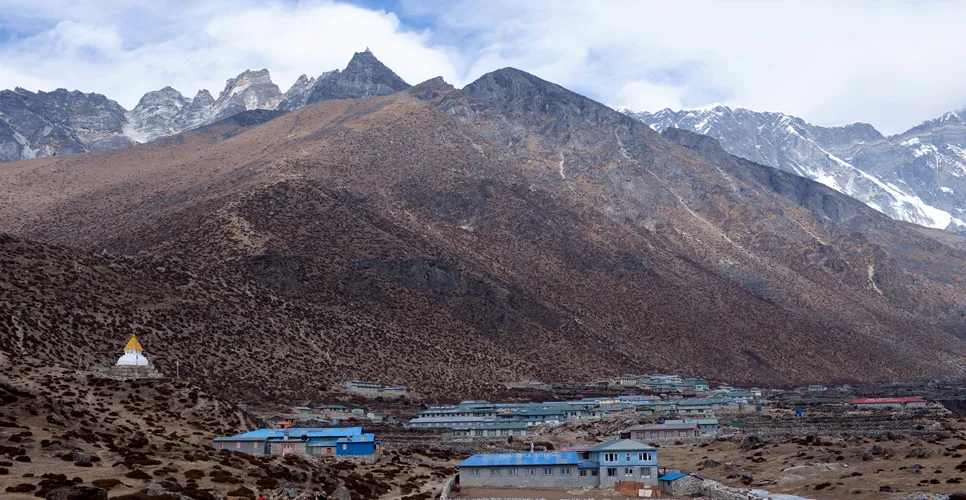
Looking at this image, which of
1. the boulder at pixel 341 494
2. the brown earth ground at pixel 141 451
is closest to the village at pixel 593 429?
the brown earth ground at pixel 141 451

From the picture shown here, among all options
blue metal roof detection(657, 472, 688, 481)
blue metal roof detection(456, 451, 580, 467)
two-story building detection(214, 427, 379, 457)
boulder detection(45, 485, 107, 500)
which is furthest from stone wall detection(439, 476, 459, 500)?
boulder detection(45, 485, 107, 500)

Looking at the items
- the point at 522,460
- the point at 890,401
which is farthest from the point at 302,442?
the point at 890,401

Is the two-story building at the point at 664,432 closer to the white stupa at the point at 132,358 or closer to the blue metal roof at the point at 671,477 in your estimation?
the blue metal roof at the point at 671,477

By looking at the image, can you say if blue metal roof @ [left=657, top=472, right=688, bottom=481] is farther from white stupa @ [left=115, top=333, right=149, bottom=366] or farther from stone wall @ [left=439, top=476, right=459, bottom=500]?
white stupa @ [left=115, top=333, right=149, bottom=366]

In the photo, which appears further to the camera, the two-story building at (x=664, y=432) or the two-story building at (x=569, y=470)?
the two-story building at (x=664, y=432)

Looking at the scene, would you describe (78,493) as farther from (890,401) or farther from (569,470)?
(890,401)

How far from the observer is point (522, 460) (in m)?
69.3

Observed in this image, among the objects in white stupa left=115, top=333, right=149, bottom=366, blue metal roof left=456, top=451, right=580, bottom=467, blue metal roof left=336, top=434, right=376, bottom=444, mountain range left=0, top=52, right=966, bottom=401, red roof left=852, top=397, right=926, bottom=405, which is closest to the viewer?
blue metal roof left=456, top=451, right=580, bottom=467

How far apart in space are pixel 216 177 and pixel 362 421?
338ft

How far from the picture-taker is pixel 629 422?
10838cm

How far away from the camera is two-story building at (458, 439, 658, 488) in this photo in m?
68.3

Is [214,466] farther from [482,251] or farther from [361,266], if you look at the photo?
[482,251]

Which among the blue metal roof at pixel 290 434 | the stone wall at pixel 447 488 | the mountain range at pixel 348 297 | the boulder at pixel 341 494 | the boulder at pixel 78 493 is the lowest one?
the stone wall at pixel 447 488

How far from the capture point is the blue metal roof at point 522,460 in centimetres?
6894
